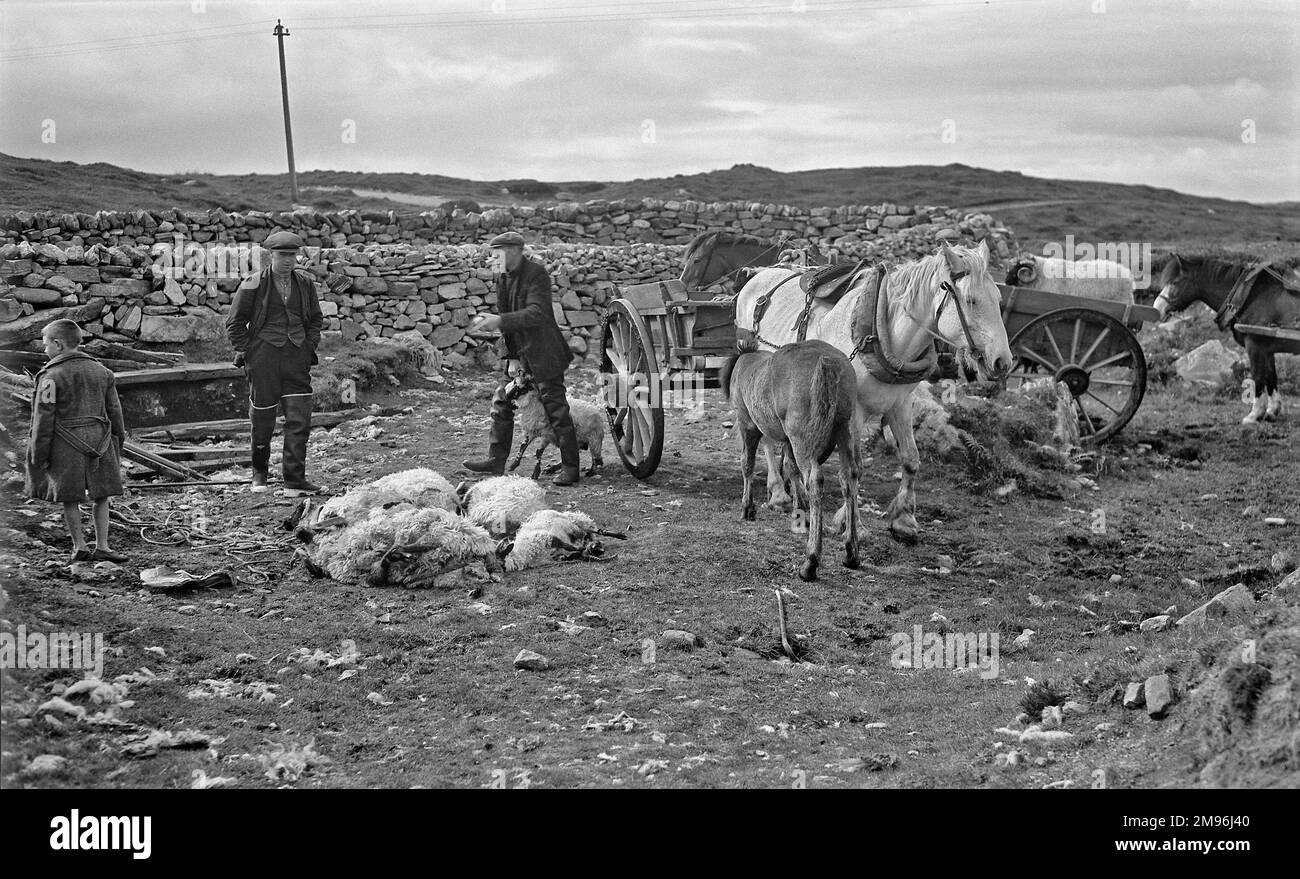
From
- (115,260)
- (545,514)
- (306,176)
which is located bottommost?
(545,514)

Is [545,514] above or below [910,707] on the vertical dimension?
above

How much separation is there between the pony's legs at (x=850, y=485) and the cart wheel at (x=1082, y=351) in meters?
4.61

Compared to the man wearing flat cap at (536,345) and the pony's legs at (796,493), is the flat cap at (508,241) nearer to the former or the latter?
the man wearing flat cap at (536,345)

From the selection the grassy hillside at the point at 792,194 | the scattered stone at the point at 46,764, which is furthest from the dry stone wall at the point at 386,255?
the scattered stone at the point at 46,764

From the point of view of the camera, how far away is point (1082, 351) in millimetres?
12352

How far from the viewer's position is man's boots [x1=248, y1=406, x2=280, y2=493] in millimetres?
10219

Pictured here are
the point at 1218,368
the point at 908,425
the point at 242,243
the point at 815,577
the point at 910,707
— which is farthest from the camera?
the point at 242,243

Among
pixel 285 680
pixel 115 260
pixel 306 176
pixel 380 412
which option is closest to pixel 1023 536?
pixel 285 680

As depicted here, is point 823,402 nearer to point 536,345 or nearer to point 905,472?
point 905,472

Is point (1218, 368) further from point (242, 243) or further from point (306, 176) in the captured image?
point (306, 176)

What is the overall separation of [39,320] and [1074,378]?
12.3 meters

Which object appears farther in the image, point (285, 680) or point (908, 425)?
point (908, 425)
